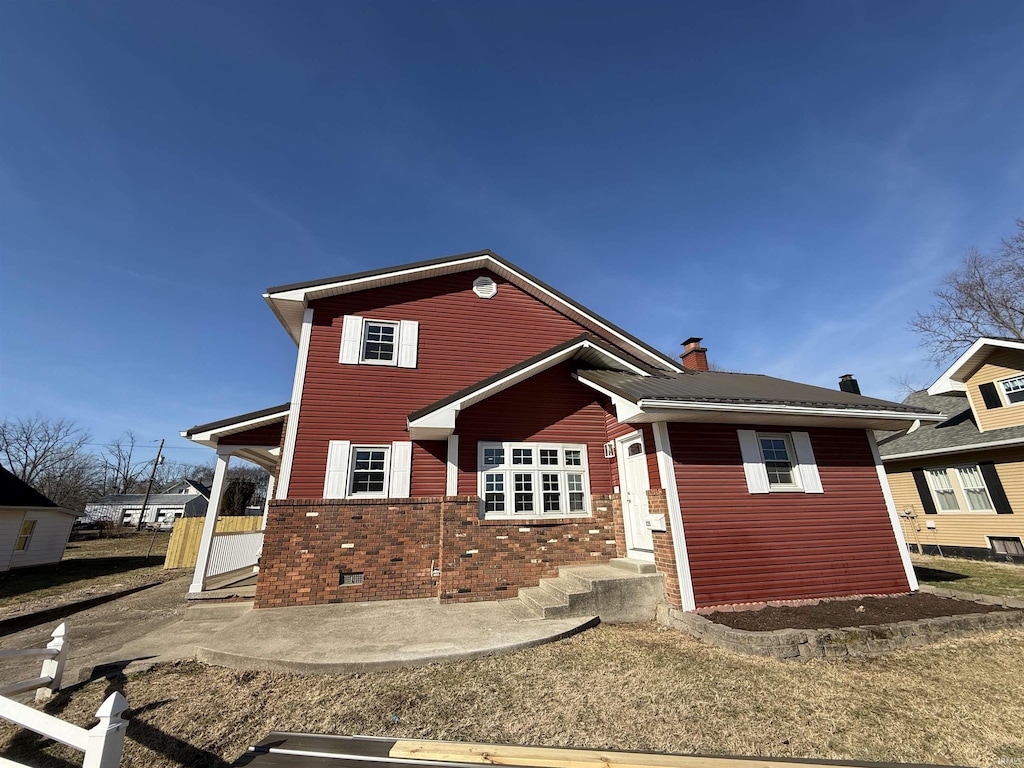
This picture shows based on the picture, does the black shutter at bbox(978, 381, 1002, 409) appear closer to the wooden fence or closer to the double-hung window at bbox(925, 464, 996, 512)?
the double-hung window at bbox(925, 464, 996, 512)

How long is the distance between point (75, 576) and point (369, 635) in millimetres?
15723

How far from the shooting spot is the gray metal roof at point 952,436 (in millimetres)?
13680

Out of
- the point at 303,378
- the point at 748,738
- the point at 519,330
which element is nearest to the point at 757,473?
the point at 748,738

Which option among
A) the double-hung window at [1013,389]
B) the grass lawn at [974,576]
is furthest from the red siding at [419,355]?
the double-hung window at [1013,389]

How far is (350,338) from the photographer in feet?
32.5

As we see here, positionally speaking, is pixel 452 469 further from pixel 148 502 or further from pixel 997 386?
pixel 148 502

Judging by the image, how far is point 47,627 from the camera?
27.4 ft

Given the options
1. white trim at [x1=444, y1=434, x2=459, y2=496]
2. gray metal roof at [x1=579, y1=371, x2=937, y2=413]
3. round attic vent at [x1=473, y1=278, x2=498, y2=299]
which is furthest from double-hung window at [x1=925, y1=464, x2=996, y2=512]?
white trim at [x1=444, y1=434, x2=459, y2=496]

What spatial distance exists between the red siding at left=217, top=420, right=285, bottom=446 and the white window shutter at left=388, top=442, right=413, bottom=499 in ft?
8.98

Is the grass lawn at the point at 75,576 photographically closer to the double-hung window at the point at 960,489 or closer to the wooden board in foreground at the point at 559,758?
the wooden board in foreground at the point at 559,758

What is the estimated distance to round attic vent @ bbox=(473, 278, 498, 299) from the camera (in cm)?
1114

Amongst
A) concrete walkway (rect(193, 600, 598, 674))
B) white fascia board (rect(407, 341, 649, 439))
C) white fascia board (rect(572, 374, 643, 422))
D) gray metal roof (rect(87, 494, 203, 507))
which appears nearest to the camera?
concrete walkway (rect(193, 600, 598, 674))

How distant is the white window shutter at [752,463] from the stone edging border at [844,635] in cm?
248

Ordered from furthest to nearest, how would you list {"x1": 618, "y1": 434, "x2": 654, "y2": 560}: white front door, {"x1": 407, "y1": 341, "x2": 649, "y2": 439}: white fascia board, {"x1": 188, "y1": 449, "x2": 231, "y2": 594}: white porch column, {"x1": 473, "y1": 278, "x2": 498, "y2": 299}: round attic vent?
{"x1": 473, "y1": 278, "x2": 498, "y2": 299}: round attic vent
{"x1": 188, "y1": 449, "x2": 231, "y2": 594}: white porch column
{"x1": 407, "y1": 341, "x2": 649, "y2": 439}: white fascia board
{"x1": 618, "y1": 434, "x2": 654, "y2": 560}: white front door
